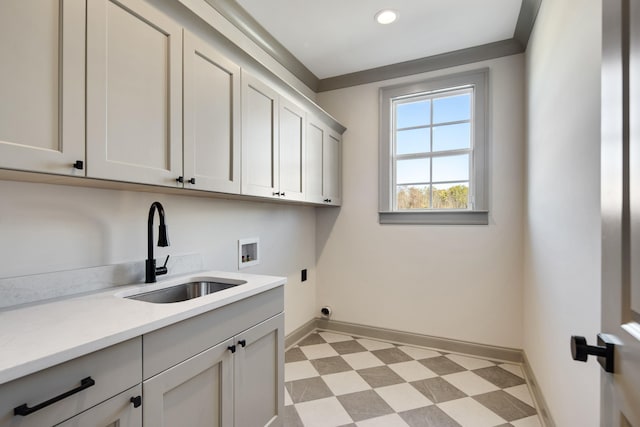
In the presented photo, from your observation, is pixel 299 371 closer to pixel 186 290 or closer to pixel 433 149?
pixel 186 290

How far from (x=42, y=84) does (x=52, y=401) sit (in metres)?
0.90

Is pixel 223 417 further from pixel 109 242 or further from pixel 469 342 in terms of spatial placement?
pixel 469 342

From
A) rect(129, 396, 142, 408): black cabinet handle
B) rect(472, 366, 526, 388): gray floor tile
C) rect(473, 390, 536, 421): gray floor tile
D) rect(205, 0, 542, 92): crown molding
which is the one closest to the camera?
rect(129, 396, 142, 408): black cabinet handle

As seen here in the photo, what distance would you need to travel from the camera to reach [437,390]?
6.98ft

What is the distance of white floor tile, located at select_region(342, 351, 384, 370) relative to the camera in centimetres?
247

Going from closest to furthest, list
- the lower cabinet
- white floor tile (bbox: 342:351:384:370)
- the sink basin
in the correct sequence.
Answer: the lower cabinet, the sink basin, white floor tile (bbox: 342:351:384:370)

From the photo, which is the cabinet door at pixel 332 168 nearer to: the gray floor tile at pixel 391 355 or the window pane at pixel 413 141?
the window pane at pixel 413 141

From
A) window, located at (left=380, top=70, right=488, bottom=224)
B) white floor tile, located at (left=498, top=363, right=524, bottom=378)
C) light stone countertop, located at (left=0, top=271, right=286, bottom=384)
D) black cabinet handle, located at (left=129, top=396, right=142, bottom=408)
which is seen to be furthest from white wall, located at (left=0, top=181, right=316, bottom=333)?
white floor tile, located at (left=498, top=363, right=524, bottom=378)

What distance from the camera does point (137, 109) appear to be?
1216 mm

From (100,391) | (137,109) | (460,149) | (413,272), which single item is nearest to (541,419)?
(413,272)

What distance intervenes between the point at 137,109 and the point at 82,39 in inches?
10.4

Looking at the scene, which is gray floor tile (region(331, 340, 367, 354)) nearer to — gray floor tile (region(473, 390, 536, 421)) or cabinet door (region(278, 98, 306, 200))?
gray floor tile (region(473, 390, 536, 421))

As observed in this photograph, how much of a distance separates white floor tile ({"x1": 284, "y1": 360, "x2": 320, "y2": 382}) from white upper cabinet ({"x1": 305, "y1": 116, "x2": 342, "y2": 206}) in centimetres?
133

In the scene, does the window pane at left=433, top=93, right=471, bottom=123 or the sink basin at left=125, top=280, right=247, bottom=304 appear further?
the window pane at left=433, top=93, right=471, bottom=123
